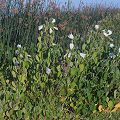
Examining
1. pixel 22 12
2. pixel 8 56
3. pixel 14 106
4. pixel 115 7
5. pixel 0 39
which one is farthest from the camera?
pixel 115 7

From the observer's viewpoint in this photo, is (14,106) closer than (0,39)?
Yes

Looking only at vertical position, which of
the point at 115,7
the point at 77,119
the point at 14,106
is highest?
the point at 14,106

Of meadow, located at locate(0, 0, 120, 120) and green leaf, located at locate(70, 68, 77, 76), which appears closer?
meadow, located at locate(0, 0, 120, 120)

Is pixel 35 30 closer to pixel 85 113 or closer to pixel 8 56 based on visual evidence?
pixel 8 56

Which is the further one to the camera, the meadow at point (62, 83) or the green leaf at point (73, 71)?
the green leaf at point (73, 71)

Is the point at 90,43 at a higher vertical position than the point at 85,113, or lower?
higher

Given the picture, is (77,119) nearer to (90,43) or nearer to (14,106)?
(14,106)

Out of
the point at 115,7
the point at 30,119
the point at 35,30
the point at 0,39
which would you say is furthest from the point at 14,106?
the point at 115,7

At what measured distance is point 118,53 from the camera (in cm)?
515

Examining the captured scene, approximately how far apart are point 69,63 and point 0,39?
1.95m

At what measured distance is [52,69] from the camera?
14.6ft

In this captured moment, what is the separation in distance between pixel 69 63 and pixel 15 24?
2221 millimetres

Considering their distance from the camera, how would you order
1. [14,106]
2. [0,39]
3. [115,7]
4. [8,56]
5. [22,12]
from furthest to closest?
[115,7] < [22,12] < [0,39] < [8,56] < [14,106]

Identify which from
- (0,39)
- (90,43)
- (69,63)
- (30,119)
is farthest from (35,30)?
(30,119)
